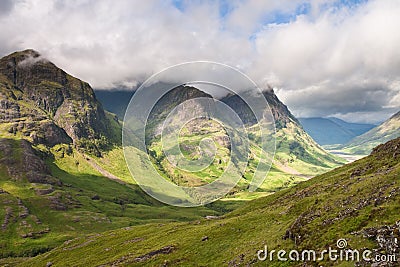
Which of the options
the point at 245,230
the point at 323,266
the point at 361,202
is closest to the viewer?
the point at 323,266

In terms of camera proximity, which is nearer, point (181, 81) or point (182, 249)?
point (181, 81)

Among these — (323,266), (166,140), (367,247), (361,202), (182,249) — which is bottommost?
(182,249)

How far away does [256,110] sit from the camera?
44.5m

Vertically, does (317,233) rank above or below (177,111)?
below

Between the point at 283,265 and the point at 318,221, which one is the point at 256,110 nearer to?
the point at 318,221

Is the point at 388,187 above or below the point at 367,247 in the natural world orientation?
above

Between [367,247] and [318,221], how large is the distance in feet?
36.9

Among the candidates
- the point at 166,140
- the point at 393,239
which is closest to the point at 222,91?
the point at 166,140

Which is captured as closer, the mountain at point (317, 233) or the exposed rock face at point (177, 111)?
the mountain at point (317, 233)

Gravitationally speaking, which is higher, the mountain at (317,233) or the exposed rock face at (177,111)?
the exposed rock face at (177,111)

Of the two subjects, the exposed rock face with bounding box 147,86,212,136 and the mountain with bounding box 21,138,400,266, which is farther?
the exposed rock face with bounding box 147,86,212,136

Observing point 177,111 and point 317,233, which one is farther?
point 177,111

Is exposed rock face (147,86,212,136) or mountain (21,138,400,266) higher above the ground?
exposed rock face (147,86,212,136)

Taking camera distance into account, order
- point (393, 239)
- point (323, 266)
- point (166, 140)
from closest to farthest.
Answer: point (393, 239), point (323, 266), point (166, 140)
